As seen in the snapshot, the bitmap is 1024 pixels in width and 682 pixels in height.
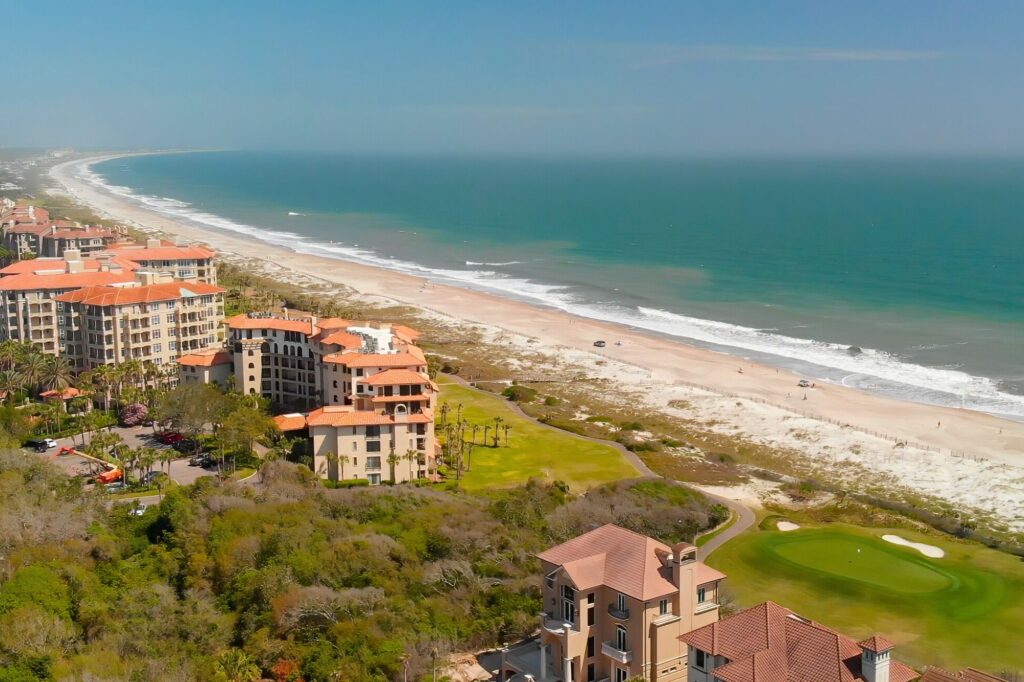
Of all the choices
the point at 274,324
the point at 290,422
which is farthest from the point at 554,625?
the point at 274,324

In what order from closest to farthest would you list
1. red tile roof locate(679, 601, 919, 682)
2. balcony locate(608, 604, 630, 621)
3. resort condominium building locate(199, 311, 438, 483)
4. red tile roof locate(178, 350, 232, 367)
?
1. red tile roof locate(679, 601, 919, 682)
2. balcony locate(608, 604, 630, 621)
3. resort condominium building locate(199, 311, 438, 483)
4. red tile roof locate(178, 350, 232, 367)

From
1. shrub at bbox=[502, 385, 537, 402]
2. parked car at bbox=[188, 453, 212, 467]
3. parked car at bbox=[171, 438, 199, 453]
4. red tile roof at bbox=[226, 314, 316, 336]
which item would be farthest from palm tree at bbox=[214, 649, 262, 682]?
shrub at bbox=[502, 385, 537, 402]

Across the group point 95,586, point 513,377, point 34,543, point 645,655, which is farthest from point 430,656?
point 513,377

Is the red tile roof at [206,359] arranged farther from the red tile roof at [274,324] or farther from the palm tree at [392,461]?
the palm tree at [392,461]

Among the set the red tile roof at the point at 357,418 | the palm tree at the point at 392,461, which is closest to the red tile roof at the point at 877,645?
the palm tree at the point at 392,461

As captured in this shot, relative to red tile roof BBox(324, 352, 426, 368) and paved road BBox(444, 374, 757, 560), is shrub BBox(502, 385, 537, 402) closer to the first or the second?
paved road BBox(444, 374, 757, 560)

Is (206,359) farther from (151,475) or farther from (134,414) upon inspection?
(151,475)

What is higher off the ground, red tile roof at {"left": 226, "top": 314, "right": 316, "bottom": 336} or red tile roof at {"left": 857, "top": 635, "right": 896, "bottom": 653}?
red tile roof at {"left": 226, "top": 314, "right": 316, "bottom": 336}
